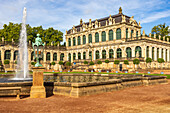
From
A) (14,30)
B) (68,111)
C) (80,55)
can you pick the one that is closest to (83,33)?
(80,55)

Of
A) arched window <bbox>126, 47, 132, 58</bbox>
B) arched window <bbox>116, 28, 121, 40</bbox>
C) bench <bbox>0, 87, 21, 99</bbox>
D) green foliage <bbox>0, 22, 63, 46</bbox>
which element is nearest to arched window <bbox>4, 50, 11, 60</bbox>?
green foliage <bbox>0, 22, 63, 46</bbox>

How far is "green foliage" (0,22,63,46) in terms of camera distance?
65.1m

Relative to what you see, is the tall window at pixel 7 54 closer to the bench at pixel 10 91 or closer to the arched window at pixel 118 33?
the arched window at pixel 118 33

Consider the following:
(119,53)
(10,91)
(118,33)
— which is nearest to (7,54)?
(119,53)

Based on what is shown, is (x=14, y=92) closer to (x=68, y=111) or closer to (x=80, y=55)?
(x=68, y=111)

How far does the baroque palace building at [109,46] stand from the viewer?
52.0 metres

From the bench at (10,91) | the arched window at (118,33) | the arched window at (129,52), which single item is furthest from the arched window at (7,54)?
the bench at (10,91)

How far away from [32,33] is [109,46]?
31532mm

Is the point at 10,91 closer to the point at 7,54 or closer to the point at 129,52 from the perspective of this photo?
the point at 129,52

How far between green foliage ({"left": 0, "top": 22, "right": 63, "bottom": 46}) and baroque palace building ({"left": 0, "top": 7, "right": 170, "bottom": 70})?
572cm

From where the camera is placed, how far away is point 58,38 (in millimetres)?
76562

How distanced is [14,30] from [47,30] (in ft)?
43.1

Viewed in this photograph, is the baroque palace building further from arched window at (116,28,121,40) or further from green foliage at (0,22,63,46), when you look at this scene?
green foliage at (0,22,63,46)

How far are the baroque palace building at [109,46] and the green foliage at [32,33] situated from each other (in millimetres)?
5716
